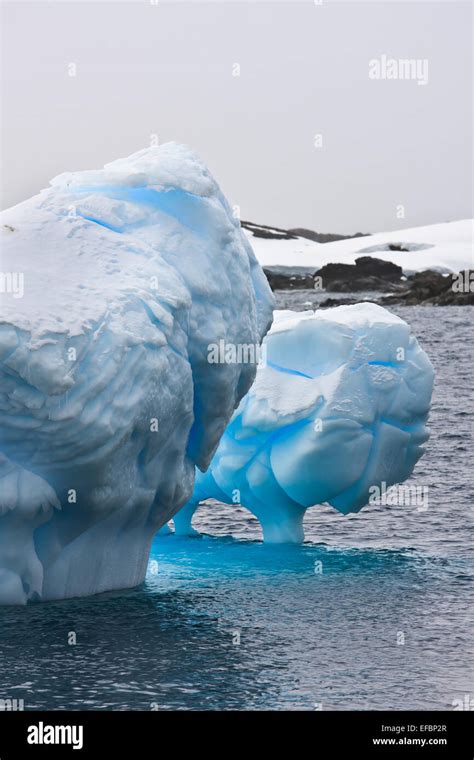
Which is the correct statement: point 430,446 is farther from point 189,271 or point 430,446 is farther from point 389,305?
point 389,305

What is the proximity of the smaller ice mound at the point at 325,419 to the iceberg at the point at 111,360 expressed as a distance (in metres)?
2.35

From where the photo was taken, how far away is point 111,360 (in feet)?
53.9

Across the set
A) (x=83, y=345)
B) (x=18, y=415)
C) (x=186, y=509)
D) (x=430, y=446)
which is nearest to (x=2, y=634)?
(x=18, y=415)

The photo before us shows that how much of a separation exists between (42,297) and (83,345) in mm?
848

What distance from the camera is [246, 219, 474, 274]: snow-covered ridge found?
143 metres

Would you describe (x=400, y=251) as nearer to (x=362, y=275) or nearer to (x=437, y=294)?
(x=362, y=275)

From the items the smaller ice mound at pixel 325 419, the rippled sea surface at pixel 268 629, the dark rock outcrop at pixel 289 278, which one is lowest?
the dark rock outcrop at pixel 289 278

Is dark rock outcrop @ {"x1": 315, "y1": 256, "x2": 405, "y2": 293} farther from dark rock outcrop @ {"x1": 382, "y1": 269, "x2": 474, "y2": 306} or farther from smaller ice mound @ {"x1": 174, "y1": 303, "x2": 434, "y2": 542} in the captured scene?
smaller ice mound @ {"x1": 174, "y1": 303, "x2": 434, "y2": 542}

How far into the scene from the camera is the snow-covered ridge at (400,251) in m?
143

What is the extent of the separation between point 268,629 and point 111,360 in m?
3.80

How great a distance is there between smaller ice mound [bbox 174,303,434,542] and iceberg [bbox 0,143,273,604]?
235cm
